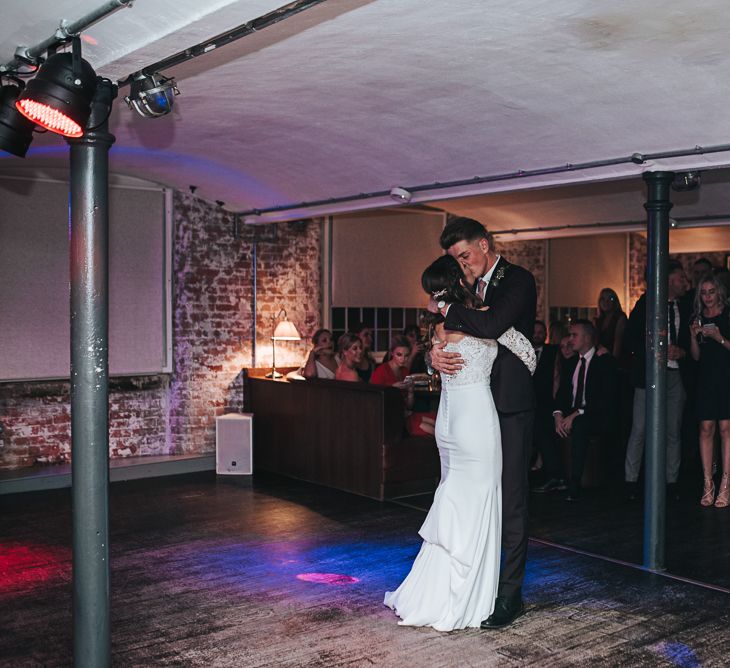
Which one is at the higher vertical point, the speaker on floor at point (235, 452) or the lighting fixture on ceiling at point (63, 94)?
the lighting fixture on ceiling at point (63, 94)

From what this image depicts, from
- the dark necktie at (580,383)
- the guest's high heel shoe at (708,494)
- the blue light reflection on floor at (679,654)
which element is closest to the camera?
the blue light reflection on floor at (679,654)

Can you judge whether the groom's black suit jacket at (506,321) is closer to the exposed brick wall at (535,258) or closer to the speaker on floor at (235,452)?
the speaker on floor at (235,452)

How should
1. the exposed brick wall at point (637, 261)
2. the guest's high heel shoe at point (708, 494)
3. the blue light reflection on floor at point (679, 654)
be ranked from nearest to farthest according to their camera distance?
the blue light reflection on floor at point (679, 654) < the guest's high heel shoe at point (708, 494) < the exposed brick wall at point (637, 261)

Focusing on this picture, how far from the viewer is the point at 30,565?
555cm

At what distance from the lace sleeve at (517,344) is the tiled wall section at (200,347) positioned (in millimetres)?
5355

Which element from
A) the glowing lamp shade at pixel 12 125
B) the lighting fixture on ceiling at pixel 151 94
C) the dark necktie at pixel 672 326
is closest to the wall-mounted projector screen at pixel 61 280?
the glowing lamp shade at pixel 12 125

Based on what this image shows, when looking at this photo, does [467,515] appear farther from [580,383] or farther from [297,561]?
[580,383]

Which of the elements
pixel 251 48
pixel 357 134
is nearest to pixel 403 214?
pixel 357 134

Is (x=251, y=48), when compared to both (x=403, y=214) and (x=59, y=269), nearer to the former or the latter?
(x=59, y=269)

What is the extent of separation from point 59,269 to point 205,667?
17.8 ft

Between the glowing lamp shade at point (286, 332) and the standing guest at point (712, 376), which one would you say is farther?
the glowing lamp shade at point (286, 332)

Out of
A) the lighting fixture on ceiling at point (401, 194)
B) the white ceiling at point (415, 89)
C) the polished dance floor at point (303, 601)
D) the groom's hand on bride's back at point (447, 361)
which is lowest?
the polished dance floor at point (303, 601)

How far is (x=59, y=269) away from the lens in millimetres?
8461

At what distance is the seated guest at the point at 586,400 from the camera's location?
737 centimetres
